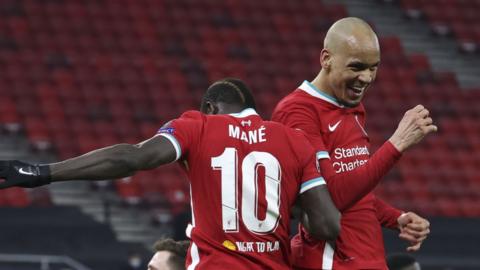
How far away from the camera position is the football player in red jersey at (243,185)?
4.28 metres

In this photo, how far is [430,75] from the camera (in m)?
18.2

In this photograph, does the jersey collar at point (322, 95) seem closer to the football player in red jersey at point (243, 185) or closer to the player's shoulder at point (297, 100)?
the player's shoulder at point (297, 100)

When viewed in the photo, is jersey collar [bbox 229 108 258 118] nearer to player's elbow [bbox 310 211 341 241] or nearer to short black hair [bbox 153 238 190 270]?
player's elbow [bbox 310 211 341 241]

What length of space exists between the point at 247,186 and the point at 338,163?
574 millimetres

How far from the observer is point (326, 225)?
4.40 m

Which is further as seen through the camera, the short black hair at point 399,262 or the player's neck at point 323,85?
the short black hair at point 399,262

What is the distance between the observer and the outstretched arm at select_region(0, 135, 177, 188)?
385 cm

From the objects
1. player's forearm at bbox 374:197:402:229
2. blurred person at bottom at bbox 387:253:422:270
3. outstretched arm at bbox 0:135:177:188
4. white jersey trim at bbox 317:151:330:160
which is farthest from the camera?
blurred person at bottom at bbox 387:253:422:270

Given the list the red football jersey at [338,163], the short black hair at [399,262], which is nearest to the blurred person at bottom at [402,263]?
the short black hair at [399,262]

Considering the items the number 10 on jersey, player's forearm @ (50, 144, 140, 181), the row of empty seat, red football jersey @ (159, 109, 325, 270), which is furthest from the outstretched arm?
the row of empty seat

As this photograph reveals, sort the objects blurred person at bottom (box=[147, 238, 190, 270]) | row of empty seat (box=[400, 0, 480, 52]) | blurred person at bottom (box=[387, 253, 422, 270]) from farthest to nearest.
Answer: row of empty seat (box=[400, 0, 480, 52]) → blurred person at bottom (box=[387, 253, 422, 270]) → blurred person at bottom (box=[147, 238, 190, 270])

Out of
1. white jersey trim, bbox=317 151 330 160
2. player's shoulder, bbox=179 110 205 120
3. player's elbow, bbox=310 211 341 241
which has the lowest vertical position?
player's elbow, bbox=310 211 341 241

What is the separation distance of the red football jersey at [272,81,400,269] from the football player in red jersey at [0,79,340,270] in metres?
0.25

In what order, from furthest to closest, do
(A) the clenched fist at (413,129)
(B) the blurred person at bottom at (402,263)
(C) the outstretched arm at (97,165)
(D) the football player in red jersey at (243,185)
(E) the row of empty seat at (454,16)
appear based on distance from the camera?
(E) the row of empty seat at (454,16), (B) the blurred person at bottom at (402,263), (A) the clenched fist at (413,129), (D) the football player in red jersey at (243,185), (C) the outstretched arm at (97,165)
